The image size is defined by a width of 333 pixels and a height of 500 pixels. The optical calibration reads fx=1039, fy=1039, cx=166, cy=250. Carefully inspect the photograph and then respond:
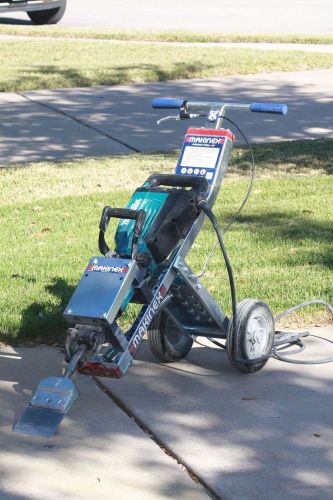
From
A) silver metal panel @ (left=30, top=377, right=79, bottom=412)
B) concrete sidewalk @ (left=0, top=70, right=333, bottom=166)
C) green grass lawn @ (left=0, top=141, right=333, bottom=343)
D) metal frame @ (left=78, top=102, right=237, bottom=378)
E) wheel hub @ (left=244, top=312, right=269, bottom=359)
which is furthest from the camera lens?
concrete sidewalk @ (left=0, top=70, right=333, bottom=166)

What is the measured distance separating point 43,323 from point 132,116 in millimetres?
5711

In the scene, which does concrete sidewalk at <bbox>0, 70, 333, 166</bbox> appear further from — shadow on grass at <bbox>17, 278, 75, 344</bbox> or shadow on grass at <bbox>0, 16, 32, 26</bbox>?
shadow on grass at <bbox>0, 16, 32, 26</bbox>

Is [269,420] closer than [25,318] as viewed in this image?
Yes

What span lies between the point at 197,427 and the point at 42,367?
0.89m

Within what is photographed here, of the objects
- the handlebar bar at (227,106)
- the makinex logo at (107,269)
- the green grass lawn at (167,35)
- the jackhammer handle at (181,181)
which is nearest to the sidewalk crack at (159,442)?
the makinex logo at (107,269)

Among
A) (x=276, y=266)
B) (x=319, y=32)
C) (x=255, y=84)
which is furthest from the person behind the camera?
(x=319, y=32)

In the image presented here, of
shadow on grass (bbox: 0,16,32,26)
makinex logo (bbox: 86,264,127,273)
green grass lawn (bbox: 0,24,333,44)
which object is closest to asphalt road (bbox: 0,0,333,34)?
shadow on grass (bbox: 0,16,32,26)

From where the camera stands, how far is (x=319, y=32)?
1764cm

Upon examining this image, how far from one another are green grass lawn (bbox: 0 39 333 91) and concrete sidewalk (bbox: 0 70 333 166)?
0.27m

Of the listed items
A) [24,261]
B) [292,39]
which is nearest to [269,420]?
[24,261]

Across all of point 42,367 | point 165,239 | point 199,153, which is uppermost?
point 199,153

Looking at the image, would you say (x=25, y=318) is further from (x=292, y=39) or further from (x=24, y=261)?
(x=292, y=39)

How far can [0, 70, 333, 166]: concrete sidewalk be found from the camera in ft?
30.1

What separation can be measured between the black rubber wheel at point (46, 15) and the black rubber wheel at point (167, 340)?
1385cm
